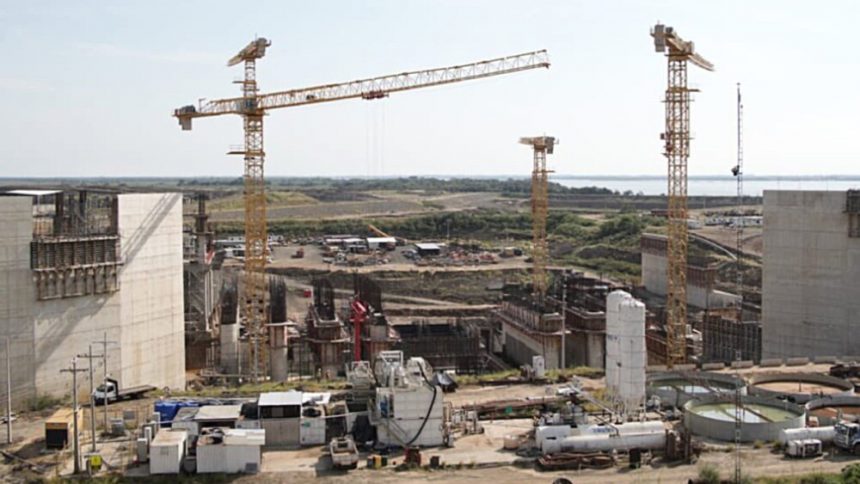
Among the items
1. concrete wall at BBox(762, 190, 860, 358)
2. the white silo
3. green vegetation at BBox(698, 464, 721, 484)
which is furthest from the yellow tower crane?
green vegetation at BBox(698, 464, 721, 484)

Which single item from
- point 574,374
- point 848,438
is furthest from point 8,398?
point 848,438

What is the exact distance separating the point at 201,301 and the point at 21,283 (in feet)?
53.6

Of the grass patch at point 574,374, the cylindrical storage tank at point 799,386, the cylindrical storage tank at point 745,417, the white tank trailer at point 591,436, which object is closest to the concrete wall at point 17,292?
the white tank trailer at point 591,436

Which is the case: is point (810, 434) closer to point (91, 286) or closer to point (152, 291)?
point (152, 291)

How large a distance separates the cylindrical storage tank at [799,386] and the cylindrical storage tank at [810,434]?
5476 mm

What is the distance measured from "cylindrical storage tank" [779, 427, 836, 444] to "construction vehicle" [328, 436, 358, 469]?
14.0 m

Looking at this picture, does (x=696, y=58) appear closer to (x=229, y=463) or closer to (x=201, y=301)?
(x=201, y=301)

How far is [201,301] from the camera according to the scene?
2068 inches

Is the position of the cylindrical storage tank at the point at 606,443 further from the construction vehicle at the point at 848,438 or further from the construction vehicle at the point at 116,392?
the construction vehicle at the point at 116,392

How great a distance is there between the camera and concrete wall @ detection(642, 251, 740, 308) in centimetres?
6669

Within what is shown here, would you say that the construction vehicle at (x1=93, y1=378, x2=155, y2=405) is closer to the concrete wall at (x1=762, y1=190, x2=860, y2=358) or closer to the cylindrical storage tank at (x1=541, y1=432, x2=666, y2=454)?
the cylindrical storage tank at (x1=541, y1=432, x2=666, y2=454)

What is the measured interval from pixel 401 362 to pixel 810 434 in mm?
14048

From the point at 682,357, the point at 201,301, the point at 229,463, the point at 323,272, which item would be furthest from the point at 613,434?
the point at 323,272

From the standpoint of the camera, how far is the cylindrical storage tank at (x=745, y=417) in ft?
103
